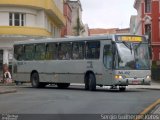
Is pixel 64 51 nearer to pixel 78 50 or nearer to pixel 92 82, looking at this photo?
pixel 78 50

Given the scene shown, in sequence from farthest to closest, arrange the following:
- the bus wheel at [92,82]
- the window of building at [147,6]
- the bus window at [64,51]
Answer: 1. the window of building at [147,6]
2. the bus window at [64,51]
3. the bus wheel at [92,82]

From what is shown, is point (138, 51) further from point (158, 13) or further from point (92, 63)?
point (158, 13)

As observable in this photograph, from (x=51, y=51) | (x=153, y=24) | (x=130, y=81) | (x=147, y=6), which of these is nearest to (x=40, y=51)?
(x=51, y=51)

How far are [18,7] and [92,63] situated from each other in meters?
27.5

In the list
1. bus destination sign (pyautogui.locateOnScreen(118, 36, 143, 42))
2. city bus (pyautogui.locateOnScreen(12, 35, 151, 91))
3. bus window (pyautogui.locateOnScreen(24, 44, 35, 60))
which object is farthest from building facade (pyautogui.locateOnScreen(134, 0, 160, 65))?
bus destination sign (pyautogui.locateOnScreen(118, 36, 143, 42))

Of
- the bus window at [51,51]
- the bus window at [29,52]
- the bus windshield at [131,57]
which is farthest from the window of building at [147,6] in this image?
the bus windshield at [131,57]

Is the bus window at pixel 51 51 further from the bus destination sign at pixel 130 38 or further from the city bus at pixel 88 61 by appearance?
the bus destination sign at pixel 130 38

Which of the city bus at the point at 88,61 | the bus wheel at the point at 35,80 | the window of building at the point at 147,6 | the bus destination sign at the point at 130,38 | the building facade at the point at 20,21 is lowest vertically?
the bus wheel at the point at 35,80

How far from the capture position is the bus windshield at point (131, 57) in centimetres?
3094

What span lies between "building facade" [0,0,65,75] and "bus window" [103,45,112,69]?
84.3ft

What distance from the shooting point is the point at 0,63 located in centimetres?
6038

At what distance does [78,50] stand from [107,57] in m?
3.13

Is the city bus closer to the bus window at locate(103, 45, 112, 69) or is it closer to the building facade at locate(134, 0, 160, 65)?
the bus window at locate(103, 45, 112, 69)

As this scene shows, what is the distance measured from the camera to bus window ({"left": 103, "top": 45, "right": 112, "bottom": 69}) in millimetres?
31266
